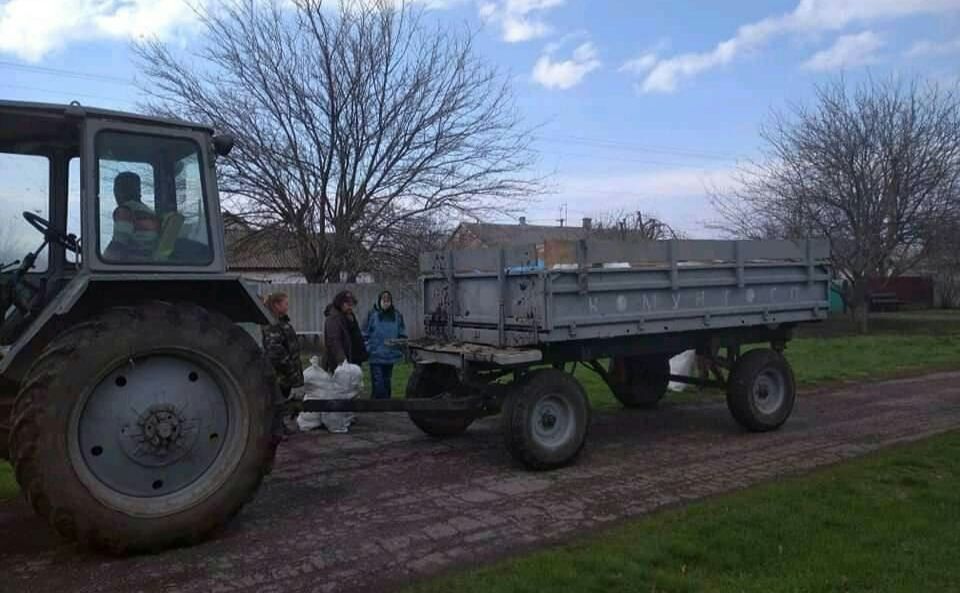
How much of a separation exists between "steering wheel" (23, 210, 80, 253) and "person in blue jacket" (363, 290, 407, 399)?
218 inches

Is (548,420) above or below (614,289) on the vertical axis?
below

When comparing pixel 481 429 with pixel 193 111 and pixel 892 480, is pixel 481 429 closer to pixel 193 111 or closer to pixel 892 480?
pixel 892 480

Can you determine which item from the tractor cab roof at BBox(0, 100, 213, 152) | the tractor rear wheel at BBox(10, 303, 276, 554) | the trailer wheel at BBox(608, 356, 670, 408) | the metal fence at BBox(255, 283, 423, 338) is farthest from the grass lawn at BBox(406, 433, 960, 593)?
the metal fence at BBox(255, 283, 423, 338)

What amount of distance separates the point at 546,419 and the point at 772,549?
2.66 m

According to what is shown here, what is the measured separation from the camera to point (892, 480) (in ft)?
22.4

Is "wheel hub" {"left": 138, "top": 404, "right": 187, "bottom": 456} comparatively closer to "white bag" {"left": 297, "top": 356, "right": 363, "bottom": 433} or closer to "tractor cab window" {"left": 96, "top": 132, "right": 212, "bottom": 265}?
"tractor cab window" {"left": 96, "top": 132, "right": 212, "bottom": 265}

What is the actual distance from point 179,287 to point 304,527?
175cm

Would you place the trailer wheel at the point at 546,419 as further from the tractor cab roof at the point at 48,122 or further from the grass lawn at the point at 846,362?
the tractor cab roof at the point at 48,122

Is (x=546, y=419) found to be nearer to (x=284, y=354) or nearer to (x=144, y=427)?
(x=284, y=354)

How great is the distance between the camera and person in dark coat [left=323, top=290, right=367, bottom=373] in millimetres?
9875

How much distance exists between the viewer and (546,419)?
748 cm

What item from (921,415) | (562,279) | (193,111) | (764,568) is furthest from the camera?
(193,111)

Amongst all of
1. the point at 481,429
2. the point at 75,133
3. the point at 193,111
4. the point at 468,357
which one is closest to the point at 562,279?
the point at 468,357

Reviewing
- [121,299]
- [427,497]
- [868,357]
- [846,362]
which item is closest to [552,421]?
[427,497]
